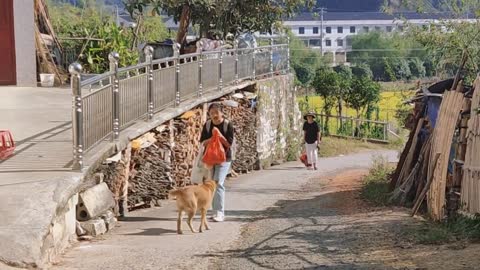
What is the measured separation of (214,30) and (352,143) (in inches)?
564

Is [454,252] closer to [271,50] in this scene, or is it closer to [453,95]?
[453,95]

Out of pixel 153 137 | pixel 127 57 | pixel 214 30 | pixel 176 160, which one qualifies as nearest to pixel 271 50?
pixel 214 30

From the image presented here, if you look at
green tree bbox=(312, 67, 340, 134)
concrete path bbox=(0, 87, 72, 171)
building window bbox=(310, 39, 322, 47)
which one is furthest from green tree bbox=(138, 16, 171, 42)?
building window bbox=(310, 39, 322, 47)

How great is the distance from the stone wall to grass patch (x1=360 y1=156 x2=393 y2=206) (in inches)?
204

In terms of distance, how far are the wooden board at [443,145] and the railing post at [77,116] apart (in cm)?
449

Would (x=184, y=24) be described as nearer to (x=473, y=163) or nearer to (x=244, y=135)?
(x=244, y=135)

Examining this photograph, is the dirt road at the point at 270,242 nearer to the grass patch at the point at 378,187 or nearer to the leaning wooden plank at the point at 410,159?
the grass patch at the point at 378,187

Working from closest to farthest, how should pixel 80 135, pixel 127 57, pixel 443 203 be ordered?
pixel 80 135
pixel 443 203
pixel 127 57

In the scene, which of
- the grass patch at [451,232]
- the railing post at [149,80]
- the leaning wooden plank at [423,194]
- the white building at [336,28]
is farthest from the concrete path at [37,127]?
the white building at [336,28]

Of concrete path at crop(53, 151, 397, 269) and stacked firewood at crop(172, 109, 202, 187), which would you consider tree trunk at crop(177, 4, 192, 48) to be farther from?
concrete path at crop(53, 151, 397, 269)

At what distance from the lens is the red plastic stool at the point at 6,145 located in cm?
962

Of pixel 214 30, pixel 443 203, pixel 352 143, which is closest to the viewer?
pixel 443 203

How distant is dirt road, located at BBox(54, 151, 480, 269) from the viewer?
7648 millimetres

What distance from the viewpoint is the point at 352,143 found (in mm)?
35250
